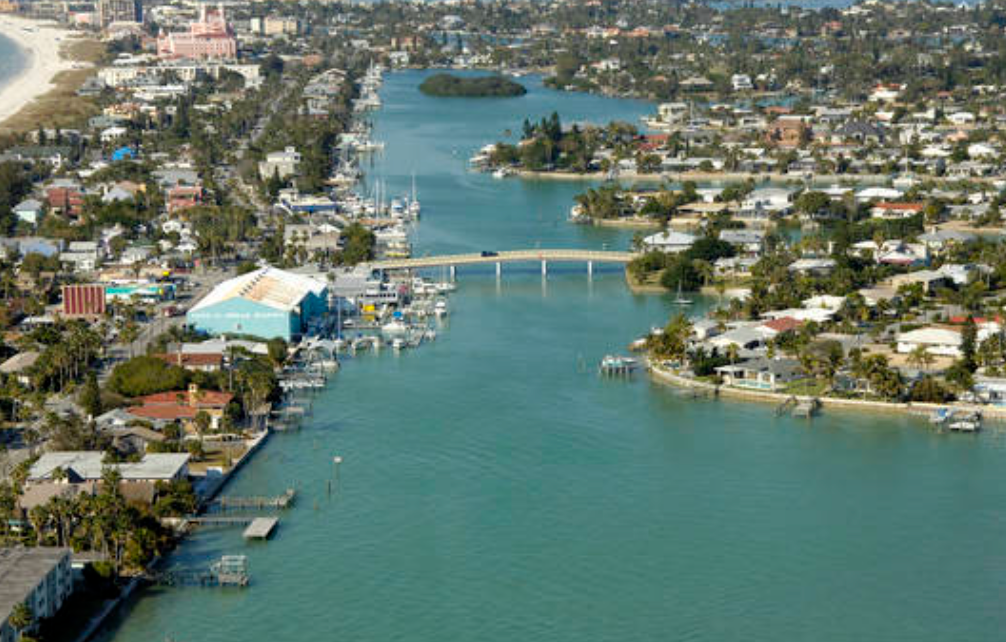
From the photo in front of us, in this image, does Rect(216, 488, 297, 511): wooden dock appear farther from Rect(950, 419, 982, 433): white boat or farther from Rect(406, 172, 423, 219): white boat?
Rect(406, 172, 423, 219): white boat

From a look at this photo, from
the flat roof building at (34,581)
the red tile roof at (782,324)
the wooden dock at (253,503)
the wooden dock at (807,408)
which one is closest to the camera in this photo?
the flat roof building at (34,581)

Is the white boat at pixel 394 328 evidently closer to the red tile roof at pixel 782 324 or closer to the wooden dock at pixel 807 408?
the red tile roof at pixel 782 324

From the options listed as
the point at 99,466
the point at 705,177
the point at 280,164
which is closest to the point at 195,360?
the point at 99,466

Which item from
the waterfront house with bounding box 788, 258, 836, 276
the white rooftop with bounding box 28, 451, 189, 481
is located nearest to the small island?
the waterfront house with bounding box 788, 258, 836, 276

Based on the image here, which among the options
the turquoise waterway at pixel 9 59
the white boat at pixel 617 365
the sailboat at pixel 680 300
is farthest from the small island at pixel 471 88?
the white boat at pixel 617 365

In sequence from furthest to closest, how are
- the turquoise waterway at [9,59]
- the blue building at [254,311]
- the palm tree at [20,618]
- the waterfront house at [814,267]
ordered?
the turquoise waterway at [9,59], the waterfront house at [814,267], the blue building at [254,311], the palm tree at [20,618]

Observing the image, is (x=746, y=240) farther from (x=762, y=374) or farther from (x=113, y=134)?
(x=113, y=134)
